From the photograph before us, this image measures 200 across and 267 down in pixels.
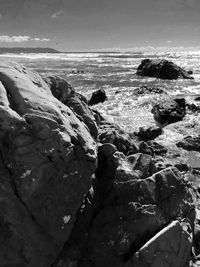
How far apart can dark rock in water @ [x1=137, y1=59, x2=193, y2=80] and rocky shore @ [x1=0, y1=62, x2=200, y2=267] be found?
55088mm

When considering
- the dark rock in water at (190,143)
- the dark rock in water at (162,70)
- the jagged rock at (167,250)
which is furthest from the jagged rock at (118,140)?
the dark rock in water at (162,70)

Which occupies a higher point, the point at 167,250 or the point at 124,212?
the point at 124,212

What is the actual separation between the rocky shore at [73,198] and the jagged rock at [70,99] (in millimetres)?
A: 1347

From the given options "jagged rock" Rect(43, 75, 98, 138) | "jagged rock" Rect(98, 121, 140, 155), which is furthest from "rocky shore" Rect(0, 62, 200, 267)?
"jagged rock" Rect(98, 121, 140, 155)

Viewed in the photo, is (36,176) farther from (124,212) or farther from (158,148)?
(158,148)

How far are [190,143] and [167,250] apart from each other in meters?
15.8

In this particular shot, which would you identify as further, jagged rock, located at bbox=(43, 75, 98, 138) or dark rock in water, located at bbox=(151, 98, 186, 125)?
dark rock in water, located at bbox=(151, 98, 186, 125)

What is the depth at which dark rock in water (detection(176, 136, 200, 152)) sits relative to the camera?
25656 mm

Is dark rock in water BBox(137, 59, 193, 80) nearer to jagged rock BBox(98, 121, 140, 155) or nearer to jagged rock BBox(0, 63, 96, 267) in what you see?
jagged rock BBox(98, 121, 140, 155)

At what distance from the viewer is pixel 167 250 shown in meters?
11.2

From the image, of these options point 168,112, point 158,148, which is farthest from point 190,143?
point 168,112

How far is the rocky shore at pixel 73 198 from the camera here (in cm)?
1012

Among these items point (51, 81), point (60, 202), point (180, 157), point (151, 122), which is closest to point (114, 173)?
point (60, 202)

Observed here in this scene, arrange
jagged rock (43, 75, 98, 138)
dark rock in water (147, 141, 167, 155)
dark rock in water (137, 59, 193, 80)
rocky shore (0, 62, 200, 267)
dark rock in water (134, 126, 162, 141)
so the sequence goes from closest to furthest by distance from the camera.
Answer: rocky shore (0, 62, 200, 267) < jagged rock (43, 75, 98, 138) < dark rock in water (147, 141, 167, 155) < dark rock in water (134, 126, 162, 141) < dark rock in water (137, 59, 193, 80)
